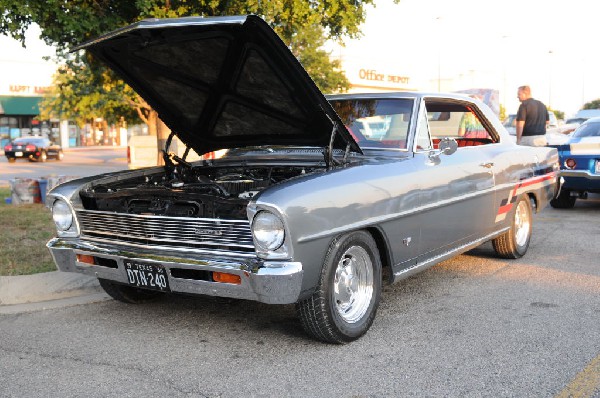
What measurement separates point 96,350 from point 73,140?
4982 centimetres

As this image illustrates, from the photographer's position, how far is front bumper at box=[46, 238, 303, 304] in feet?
11.7

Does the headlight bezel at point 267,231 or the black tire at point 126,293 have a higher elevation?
the headlight bezel at point 267,231

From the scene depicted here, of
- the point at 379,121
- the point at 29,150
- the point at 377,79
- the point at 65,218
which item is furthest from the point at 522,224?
the point at 377,79

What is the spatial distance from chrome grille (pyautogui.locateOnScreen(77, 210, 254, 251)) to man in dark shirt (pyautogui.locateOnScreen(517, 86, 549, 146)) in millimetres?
7535

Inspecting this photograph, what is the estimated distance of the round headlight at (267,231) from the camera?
11.8 feet

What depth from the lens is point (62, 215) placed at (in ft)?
14.9

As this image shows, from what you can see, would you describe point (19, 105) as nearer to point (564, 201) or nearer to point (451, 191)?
point (564, 201)

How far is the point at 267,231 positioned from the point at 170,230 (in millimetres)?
719

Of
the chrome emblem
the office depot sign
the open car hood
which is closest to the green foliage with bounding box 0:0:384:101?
the open car hood

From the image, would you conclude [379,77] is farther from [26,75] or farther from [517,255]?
[517,255]

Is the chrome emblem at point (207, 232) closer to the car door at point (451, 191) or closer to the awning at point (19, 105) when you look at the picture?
the car door at point (451, 191)

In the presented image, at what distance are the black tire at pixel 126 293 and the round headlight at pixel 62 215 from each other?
554 millimetres

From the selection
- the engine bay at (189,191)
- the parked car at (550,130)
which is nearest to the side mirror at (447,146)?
the engine bay at (189,191)

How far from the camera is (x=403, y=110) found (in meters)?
5.05
